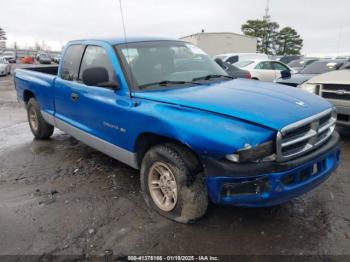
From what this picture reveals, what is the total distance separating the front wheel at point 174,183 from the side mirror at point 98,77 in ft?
3.02

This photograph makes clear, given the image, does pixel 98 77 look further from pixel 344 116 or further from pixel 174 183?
pixel 344 116

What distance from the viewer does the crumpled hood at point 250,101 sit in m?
3.01

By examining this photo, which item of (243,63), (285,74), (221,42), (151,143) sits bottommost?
(221,42)

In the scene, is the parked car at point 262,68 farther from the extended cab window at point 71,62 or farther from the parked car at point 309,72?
the extended cab window at point 71,62

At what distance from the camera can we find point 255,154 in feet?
9.36

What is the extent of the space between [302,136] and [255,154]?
0.56 metres

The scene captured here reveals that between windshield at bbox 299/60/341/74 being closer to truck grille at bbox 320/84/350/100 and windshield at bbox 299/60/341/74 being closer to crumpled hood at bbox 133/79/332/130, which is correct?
truck grille at bbox 320/84/350/100

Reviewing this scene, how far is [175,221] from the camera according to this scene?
3.51 metres

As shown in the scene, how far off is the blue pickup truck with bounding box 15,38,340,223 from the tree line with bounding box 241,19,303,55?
181 ft

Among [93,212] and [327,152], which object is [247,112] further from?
[93,212]

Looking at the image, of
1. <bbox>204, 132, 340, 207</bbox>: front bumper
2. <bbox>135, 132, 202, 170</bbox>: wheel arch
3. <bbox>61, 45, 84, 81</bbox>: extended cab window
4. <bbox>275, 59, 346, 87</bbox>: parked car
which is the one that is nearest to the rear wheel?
<bbox>61, 45, 84, 81</bbox>: extended cab window

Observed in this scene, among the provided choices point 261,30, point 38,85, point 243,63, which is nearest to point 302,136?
point 38,85

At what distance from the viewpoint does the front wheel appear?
3.23m

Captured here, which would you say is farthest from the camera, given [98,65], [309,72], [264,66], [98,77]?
[264,66]
